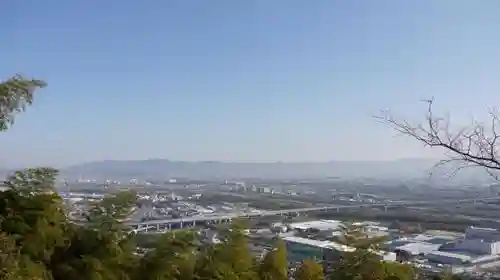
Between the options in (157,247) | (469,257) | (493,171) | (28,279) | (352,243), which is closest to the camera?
(493,171)

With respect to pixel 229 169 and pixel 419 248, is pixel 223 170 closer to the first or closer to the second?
pixel 229 169

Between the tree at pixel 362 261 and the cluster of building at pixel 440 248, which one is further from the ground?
the tree at pixel 362 261

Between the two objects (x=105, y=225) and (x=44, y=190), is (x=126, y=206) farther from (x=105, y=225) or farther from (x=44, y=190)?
(x=44, y=190)

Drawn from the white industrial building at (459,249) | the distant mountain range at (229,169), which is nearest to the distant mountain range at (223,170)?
the distant mountain range at (229,169)

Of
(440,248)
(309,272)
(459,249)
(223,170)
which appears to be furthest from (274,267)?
(223,170)

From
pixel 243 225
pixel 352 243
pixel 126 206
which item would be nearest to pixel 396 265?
pixel 352 243

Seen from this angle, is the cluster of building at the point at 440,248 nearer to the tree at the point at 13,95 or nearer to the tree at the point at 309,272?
the tree at the point at 309,272

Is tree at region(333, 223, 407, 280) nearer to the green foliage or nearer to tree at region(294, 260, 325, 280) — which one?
tree at region(294, 260, 325, 280)

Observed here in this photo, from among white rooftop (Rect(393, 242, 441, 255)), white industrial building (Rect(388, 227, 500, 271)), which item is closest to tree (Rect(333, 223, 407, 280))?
white industrial building (Rect(388, 227, 500, 271))
